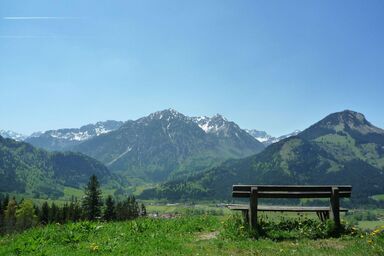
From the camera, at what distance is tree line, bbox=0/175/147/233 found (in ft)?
294

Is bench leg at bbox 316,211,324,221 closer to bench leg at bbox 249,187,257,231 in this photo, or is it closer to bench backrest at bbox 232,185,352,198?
bench backrest at bbox 232,185,352,198

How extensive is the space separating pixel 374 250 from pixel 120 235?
34.3 ft

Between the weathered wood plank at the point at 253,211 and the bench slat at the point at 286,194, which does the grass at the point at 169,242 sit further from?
the bench slat at the point at 286,194

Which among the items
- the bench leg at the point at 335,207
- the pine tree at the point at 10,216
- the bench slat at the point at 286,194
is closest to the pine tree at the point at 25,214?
the pine tree at the point at 10,216

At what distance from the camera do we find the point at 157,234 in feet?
56.1

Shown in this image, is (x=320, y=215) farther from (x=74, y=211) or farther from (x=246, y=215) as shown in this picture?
(x=74, y=211)

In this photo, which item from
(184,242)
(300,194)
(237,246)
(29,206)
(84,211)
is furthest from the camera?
(29,206)

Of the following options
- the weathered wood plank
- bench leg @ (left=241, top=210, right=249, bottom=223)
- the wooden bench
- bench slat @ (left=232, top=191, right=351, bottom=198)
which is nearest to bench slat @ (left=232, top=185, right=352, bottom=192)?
the wooden bench

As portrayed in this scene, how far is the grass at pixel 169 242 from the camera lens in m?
13.6

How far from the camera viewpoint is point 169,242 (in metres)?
15.3

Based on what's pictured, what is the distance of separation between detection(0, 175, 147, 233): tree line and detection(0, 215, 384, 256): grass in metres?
71.4

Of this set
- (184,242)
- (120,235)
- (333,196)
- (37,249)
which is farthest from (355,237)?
(37,249)

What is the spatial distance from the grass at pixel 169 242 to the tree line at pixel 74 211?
2809 inches

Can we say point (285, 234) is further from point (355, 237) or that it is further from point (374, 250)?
point (374, 250)
